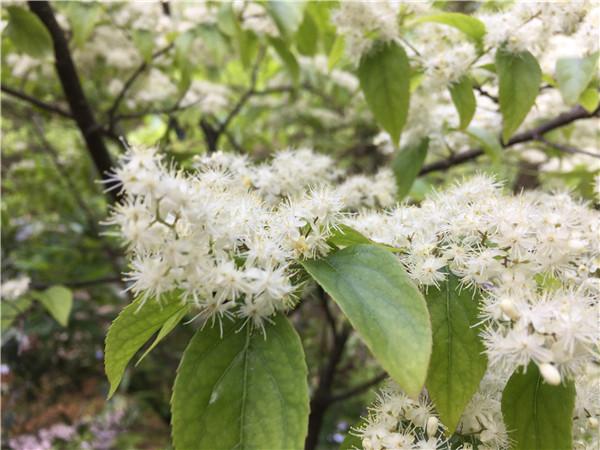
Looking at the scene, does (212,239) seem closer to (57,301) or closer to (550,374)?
(550,374)

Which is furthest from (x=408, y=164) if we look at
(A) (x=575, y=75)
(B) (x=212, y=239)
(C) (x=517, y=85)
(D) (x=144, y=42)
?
(D) (x=144, y=42)

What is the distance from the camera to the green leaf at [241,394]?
701 millimetres

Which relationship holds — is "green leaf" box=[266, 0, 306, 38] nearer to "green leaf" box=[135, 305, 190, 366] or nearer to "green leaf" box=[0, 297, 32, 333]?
"green leaf" box=[135, 305, 190, 366]

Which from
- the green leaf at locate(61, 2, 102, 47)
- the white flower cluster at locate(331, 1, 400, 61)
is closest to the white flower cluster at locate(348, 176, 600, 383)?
the white flower cluster at locate(331, 1, 400, 61)

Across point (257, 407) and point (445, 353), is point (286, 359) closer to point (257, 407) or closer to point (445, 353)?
point (257, 407)

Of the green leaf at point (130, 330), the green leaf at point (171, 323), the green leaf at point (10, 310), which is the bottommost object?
the green leaf at point (10, 310)

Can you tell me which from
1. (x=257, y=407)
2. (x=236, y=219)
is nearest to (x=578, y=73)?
(x=236, y=219)

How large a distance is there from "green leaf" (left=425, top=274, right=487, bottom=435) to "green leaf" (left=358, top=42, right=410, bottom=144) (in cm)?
71

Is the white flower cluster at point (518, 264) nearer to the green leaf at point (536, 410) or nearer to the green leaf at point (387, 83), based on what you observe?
the green leaf at point (536, 410)

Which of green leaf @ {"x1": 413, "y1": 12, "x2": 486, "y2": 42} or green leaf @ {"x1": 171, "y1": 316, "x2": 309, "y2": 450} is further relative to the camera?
green leaf @ {"x1": 413, "y1": 12, "x2": 486, "y2": 42}

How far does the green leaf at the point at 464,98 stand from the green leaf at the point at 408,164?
270mm

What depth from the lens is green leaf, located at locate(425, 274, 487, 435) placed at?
2.59 ft

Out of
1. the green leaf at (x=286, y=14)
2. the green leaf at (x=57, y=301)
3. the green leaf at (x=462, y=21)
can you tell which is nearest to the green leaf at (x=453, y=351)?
the green leaf at (x=462, y=21)

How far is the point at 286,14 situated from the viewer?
1710mm
